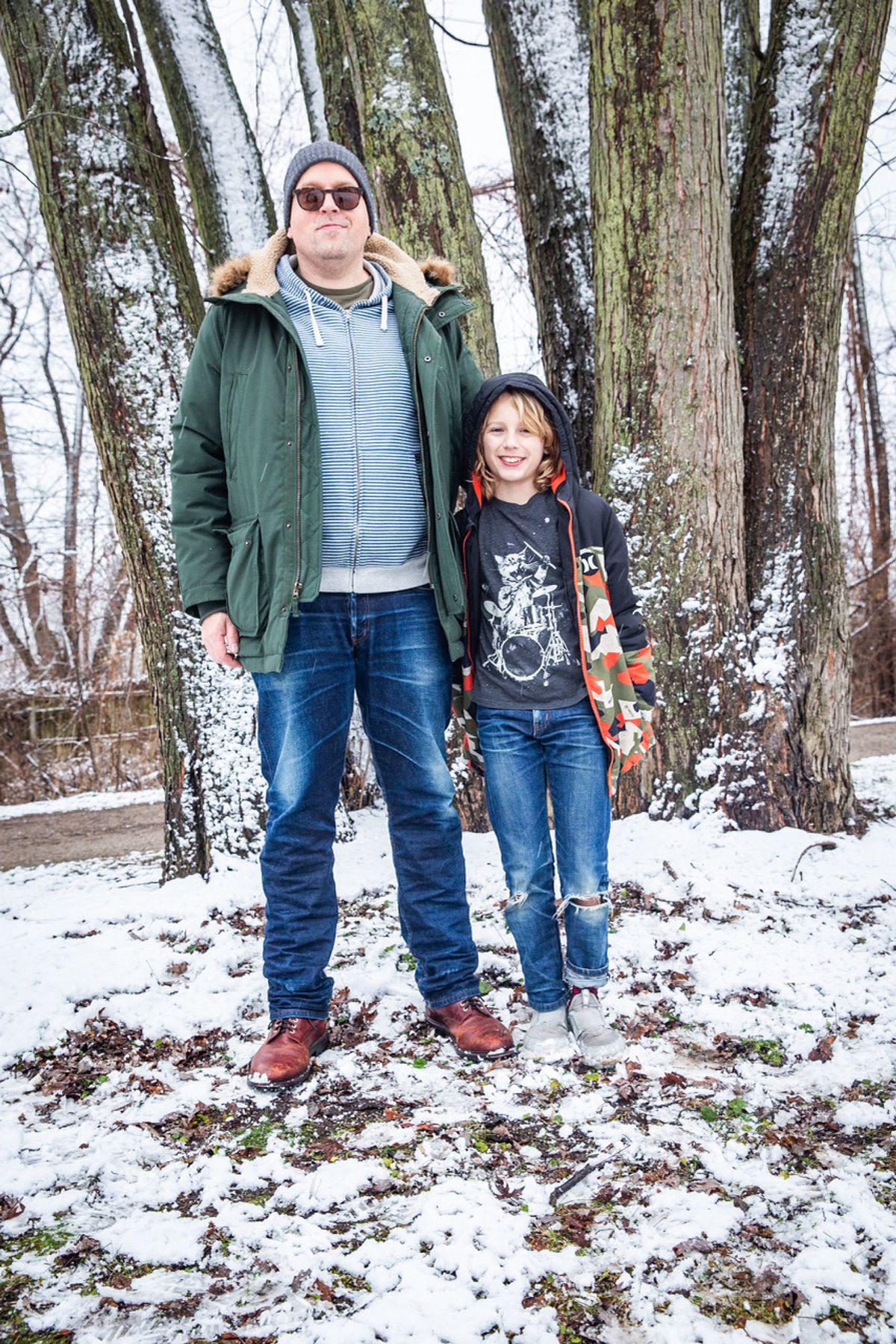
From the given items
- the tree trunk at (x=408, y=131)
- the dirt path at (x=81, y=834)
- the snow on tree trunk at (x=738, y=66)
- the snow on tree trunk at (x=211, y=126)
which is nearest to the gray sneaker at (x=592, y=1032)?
the tree trunk at (x=408, y=131)

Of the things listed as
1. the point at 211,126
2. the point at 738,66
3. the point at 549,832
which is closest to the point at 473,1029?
the point at 549,832

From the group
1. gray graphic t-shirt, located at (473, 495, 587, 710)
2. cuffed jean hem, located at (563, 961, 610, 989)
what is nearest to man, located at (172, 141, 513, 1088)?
gray graphic t-shirt, located at (473, 495, 587, 710)

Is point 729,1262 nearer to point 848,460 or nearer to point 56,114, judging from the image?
point 56,114

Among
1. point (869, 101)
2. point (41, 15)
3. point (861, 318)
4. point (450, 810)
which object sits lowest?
point (450, 810)

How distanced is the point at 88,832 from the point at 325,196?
5.34 metres

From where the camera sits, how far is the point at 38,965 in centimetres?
321

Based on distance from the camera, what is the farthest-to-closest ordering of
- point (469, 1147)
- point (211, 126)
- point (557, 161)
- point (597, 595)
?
point (211, 126)
point (557, 161)
point (597, 595)
point (469, 1147)

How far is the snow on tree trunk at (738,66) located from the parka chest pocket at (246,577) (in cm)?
330

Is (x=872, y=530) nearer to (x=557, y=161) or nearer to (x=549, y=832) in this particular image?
(x=557, y=161)

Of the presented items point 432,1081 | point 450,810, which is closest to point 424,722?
point 450,810

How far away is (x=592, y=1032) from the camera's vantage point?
2520 mm

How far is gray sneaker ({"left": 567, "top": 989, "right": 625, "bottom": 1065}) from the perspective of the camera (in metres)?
2.48

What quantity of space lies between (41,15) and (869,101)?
3.45 meters

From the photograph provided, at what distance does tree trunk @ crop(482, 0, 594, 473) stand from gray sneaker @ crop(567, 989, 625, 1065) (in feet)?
8.42
